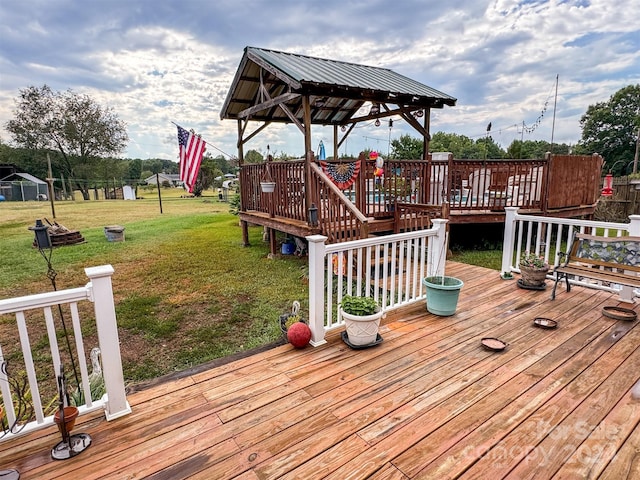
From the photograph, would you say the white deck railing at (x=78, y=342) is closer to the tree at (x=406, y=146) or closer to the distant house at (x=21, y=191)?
the tree at (x=406, y=146)

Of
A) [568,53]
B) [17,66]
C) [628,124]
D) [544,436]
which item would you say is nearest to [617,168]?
[628,124]

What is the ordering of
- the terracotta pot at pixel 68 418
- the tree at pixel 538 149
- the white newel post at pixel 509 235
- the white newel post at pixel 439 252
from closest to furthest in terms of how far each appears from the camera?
the terracotta pot at pixel 68 418, the white newel post at pixel 439 252, the white newel post at pixel 509 235, the tree at pixel 538 149

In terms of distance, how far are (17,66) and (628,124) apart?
53148 mm

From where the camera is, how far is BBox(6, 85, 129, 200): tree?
95.3ft

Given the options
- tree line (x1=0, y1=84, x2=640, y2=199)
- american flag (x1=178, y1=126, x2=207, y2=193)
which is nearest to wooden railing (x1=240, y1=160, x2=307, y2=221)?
american flag (x1=178, y1=126, x2=207, y2=193)

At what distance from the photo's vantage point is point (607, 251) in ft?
13.1

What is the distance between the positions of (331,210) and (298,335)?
3.09m

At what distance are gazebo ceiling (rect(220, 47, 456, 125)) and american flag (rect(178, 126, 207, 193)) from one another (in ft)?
5.35

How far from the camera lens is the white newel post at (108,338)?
80.6 inches

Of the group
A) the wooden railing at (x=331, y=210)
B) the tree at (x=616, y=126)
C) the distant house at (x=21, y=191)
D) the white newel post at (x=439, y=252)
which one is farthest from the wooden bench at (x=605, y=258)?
the tree at (x=616, y=126)

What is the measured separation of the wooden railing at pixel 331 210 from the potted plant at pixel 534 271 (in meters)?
2.41

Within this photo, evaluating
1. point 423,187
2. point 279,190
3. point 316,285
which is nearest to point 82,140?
point 279,190

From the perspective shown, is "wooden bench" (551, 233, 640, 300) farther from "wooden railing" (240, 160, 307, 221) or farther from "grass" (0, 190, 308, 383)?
"wooden railing" (240, 160, 307, 221)

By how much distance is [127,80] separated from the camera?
556 inches
